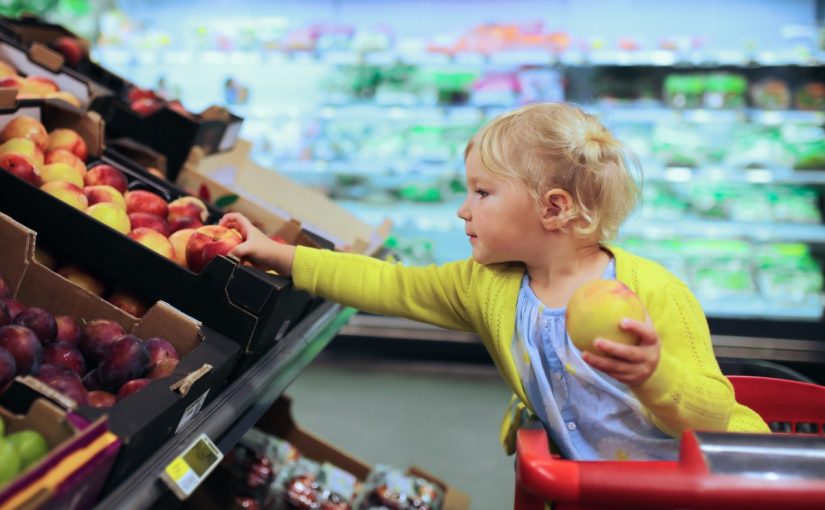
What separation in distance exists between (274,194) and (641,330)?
5.57 feet

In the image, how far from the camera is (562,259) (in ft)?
5.32

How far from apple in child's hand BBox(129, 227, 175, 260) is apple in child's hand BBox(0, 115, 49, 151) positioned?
1.24 ft

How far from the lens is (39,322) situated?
4.50 ft

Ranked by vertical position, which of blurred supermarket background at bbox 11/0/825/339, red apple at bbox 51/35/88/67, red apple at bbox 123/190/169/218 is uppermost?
blurred supermarket background at bbox 11/0/825/339

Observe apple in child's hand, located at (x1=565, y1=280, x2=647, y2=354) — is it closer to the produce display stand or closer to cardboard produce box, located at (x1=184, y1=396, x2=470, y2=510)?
the produce display stand

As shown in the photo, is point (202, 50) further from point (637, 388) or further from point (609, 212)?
point (637, 388)

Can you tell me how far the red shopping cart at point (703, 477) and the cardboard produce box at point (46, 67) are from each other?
1.80m

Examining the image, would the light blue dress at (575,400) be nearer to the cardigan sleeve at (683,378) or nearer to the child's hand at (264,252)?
the cardigan sleeve at (683,378)

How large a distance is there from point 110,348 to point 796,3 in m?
4.23

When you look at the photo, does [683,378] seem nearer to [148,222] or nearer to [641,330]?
[641,330]

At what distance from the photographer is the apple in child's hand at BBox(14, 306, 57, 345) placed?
136cm

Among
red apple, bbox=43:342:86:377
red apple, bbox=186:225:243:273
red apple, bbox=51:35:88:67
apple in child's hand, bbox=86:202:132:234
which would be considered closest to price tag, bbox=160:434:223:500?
red apple, bbox=43:342:86:377

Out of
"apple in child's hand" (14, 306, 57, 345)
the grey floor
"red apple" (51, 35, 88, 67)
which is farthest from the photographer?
the grey floor

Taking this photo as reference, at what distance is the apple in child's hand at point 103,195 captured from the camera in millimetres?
1814
